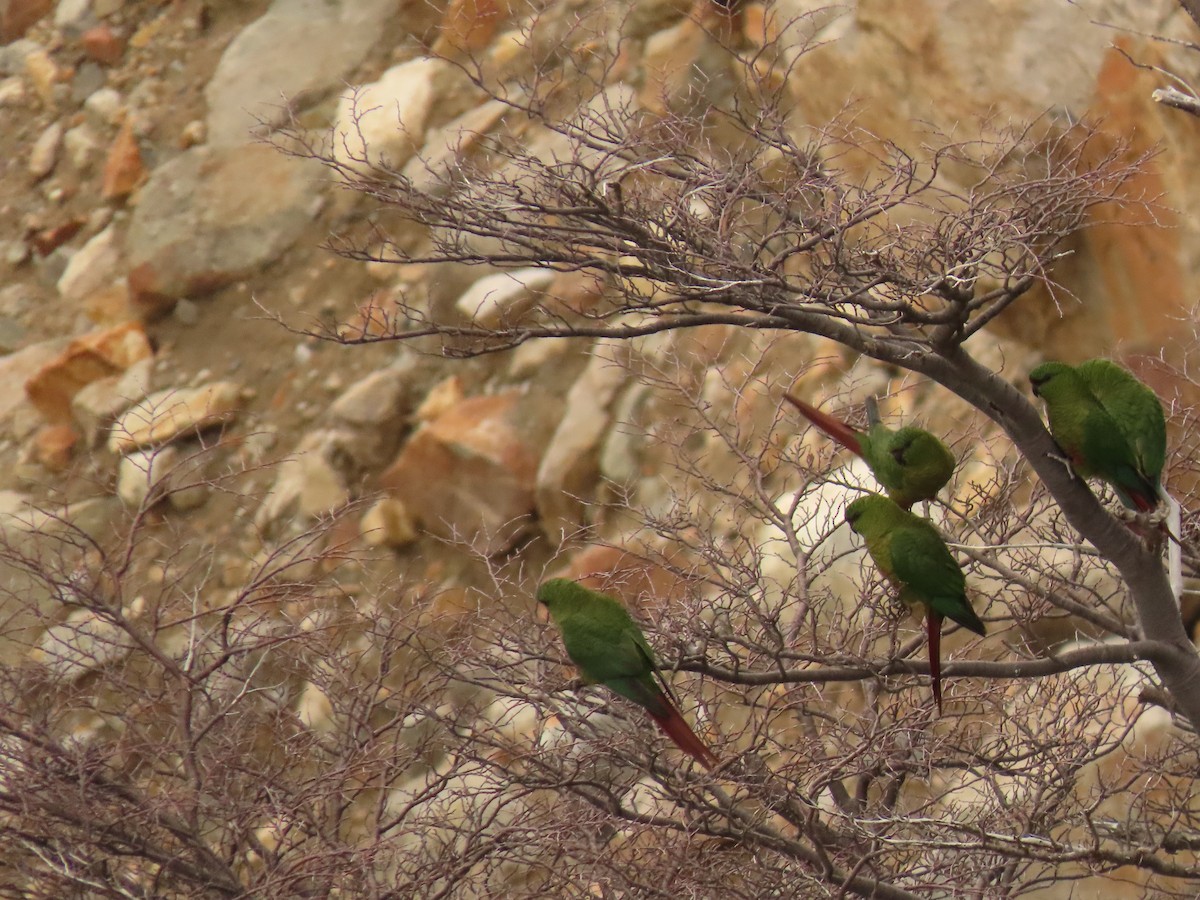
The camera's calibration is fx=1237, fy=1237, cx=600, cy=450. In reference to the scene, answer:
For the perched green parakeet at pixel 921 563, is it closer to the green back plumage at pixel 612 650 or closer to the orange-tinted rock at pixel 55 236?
the green back plumage at pixel 612 650

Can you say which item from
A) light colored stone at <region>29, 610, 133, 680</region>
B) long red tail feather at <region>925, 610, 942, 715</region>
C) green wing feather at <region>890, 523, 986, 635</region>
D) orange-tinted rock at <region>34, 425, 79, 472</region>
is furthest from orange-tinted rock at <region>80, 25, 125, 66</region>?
long red tail feather at <region>925, 610, 942, 715</region>

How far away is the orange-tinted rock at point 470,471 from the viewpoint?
36.6 feet

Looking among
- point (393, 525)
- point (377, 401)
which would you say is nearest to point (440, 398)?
point (377, 401)

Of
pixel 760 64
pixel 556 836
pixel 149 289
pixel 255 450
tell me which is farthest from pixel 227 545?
pixel 556 836

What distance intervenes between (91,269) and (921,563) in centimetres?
1194

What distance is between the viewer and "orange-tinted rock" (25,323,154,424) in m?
13.1

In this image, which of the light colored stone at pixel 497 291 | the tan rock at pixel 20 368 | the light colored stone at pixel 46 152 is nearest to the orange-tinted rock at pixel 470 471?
the light colored stone at pixel 497 291

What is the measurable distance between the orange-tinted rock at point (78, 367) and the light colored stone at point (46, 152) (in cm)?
268

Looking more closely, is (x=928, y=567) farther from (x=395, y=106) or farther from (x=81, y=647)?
(x=395, y=106)

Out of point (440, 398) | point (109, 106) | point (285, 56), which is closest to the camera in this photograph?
point (440, 398)

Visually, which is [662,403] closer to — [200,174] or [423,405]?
[423,405]

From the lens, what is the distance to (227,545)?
1217 centimetres

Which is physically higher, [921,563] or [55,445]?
[921,563]

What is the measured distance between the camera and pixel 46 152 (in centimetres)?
1459
